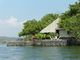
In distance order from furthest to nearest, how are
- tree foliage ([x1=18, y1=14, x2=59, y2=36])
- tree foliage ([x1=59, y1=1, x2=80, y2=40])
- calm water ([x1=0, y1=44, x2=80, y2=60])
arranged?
tree foliage ([x1=18, y1=14, x2=59, y2=36])
tree foliage ([x1=59, y1=1, x2=80, y2=40])
calm water ([x1=0, y1=44, x2=80, y2=60])

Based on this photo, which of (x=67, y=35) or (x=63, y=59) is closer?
(x=63, y=59)

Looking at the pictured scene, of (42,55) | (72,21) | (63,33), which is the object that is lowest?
(42,55)

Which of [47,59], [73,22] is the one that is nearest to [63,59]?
[47,59]

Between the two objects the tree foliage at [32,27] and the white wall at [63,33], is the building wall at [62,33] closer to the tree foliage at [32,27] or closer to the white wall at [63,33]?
the white wall at [63,33]

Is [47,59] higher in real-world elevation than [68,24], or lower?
lower

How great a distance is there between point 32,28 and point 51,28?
10.9m

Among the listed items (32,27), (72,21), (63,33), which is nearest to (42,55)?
(72,21)

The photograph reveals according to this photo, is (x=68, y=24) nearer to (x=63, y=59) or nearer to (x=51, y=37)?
(x=51, y=37)

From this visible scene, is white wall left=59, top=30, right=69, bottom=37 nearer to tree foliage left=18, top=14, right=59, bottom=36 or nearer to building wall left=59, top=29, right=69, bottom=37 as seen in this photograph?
building wall left=59, top=29, right=69, bottom=37

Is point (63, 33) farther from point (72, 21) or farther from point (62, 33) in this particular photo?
point (72, 21)

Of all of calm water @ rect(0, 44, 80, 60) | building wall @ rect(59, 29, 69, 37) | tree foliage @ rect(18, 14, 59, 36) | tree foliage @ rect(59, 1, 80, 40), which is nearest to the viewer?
calm water @ rect(0, 44, 80, 60)

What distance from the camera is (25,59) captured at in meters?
22.8

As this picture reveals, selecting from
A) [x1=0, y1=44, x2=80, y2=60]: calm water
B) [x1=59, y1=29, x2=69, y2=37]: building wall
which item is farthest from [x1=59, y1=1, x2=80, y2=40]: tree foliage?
[x1=0, y1=44, x2=80, y2=60]: calm water

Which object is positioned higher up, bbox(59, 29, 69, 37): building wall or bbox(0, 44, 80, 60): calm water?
bbox(59, 29, 69, 37): building wall
